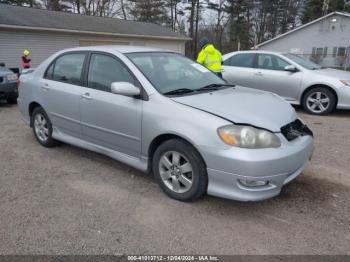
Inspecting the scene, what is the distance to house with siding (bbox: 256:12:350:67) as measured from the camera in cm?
2970

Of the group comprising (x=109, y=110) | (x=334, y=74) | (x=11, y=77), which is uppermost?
(x=334, y=74)

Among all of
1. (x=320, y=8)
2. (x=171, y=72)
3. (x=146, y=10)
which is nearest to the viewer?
(x=171, y=72)

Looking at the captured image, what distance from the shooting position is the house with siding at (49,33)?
50.2 feet

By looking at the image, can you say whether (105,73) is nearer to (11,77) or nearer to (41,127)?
(41,127)

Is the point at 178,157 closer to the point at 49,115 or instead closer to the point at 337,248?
the point at 337,248

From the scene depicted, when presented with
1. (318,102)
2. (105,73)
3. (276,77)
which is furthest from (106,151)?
(318,102)

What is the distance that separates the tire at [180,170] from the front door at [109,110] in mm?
369

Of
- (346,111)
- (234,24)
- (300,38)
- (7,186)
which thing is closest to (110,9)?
(234,24)

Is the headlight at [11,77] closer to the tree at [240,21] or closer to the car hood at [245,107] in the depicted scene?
the car hood at [245,107]

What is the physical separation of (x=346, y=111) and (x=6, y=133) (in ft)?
25.4

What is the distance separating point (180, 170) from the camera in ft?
11.0

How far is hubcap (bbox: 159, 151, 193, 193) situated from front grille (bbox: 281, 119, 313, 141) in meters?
1.01

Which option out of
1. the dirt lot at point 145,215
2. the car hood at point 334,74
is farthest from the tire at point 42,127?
the car hood at point 334,74

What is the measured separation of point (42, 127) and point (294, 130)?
3796 millimetres
